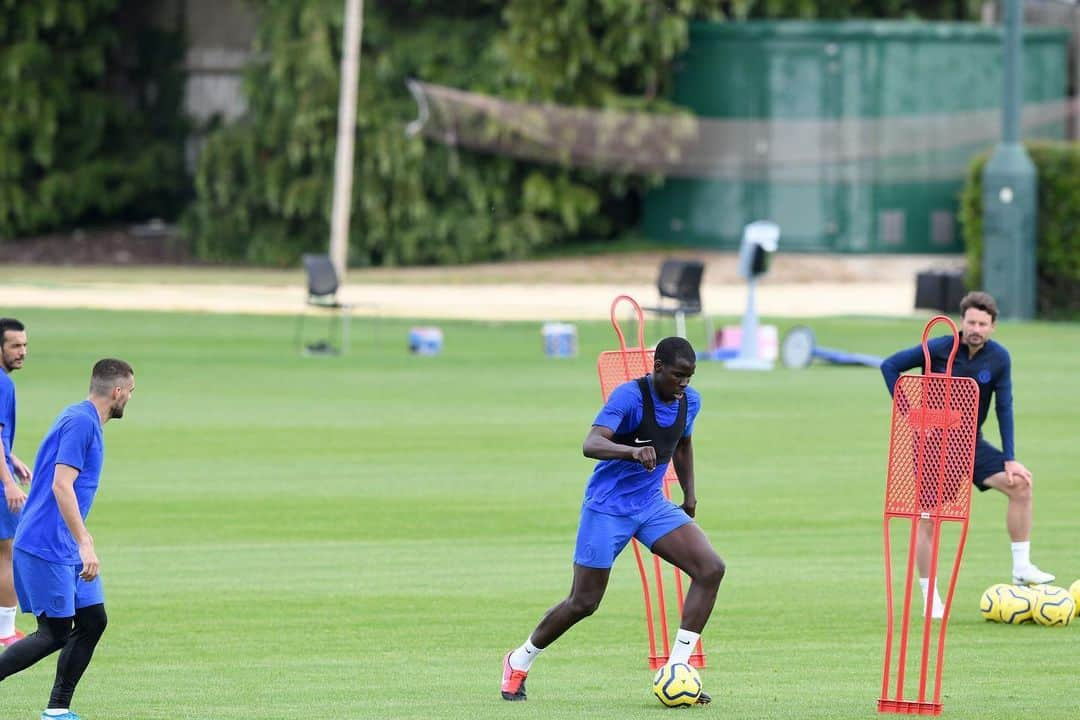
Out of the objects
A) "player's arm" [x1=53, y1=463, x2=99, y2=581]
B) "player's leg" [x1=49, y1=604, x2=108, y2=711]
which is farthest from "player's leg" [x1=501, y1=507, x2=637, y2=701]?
"player's arm" [x1=53, y1=463, x2=99, y2=581]

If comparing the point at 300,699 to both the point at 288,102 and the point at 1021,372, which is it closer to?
the point at 1021,372

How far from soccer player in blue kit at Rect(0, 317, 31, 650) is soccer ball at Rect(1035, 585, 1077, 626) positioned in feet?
18.4

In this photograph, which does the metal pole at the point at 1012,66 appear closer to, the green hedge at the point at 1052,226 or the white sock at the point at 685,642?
the green hedge at the point at 1052,226

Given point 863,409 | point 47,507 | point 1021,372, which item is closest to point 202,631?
point 47,507

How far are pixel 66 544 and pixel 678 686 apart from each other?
2710mm

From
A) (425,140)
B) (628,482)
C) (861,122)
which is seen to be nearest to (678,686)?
(628,482)

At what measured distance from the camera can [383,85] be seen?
4766 centimetres

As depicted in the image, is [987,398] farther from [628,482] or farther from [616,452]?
[616,452]

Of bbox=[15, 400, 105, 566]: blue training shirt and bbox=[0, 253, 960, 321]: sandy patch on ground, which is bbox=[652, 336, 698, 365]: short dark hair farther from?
bbox=[0, 253, 960, 321]: sandy patch on ground

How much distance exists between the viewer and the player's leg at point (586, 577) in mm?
9070

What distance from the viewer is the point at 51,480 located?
8.38m

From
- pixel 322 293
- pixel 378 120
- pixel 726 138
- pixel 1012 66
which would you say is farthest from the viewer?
pixel 378 120

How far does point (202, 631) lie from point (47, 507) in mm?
3130

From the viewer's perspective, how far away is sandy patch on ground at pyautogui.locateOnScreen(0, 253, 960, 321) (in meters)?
A: 37.4
